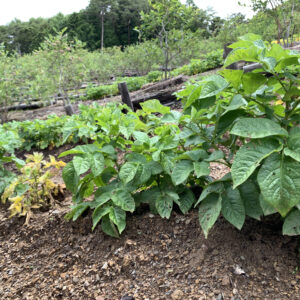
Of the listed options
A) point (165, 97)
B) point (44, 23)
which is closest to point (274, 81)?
point (165, 97)

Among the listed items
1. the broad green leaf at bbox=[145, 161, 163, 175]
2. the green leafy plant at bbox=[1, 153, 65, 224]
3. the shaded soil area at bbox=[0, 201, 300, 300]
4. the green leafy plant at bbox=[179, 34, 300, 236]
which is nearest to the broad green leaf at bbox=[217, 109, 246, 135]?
the green leafy plant at bbox=[179, 34, 300, 236]

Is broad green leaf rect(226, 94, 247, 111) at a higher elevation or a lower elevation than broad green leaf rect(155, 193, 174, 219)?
higher

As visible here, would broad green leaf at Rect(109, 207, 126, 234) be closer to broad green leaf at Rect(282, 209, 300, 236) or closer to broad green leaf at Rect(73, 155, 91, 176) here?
broad green leaf at Rect(73, 155, 91, 176)

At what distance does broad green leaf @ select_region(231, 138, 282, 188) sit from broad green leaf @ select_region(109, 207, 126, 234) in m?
0.77

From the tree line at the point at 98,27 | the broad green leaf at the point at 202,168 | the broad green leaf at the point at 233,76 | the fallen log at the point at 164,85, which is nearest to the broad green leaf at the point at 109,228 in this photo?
the broad green leaf at the point at 202,168

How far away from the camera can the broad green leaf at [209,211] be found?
114cm

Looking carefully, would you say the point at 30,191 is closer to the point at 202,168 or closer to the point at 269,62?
the point at 202,168

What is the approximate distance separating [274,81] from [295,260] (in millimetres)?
791

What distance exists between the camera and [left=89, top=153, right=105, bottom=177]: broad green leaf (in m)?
1.46

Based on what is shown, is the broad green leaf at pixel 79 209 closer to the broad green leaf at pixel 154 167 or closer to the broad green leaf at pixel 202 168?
the broad green leaf at pixel 154 167

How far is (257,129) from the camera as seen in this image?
3.27 feet

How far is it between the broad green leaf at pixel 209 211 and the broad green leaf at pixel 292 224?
0.86 ft

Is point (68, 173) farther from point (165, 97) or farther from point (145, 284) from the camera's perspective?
point (165, 97)

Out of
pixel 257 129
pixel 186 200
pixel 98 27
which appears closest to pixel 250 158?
pixel 257 129
